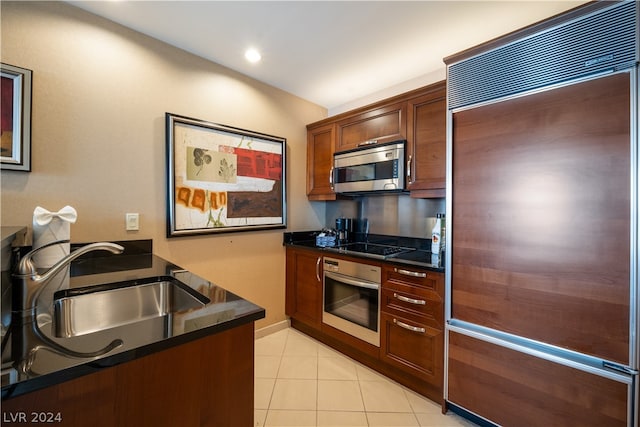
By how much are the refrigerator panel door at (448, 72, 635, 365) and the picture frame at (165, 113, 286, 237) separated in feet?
5.21

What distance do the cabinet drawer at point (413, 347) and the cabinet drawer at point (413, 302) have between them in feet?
0.21

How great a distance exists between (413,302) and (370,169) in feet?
3.72

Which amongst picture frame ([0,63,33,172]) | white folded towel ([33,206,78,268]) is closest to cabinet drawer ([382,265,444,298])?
white folded towel ([33,206,78,268])

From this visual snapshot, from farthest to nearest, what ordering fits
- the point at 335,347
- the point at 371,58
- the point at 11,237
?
1. the point at 335,347
2. the point at 371,58
3. the point at 11,237

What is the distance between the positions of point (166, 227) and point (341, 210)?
1.75 meters

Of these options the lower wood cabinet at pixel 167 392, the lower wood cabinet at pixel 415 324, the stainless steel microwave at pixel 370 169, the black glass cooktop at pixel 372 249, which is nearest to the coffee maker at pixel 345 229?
the black glass cooktop at pixel 372 249

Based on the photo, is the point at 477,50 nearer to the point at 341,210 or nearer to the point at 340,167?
the point at 340,167

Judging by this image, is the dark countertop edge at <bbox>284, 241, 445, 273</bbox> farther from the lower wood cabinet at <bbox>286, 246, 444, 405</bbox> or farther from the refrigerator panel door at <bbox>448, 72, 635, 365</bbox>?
the refrigerator panel door at <bbox>448, 72, 635, 365</bbox>

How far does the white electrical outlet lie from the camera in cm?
177

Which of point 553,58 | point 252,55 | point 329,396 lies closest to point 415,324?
point 329,396

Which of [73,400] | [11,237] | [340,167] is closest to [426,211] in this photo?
[340,167]

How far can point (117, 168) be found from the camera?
1.73 metres

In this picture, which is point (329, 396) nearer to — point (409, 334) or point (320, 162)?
point (409, 334)

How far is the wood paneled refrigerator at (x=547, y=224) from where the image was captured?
111 cm
